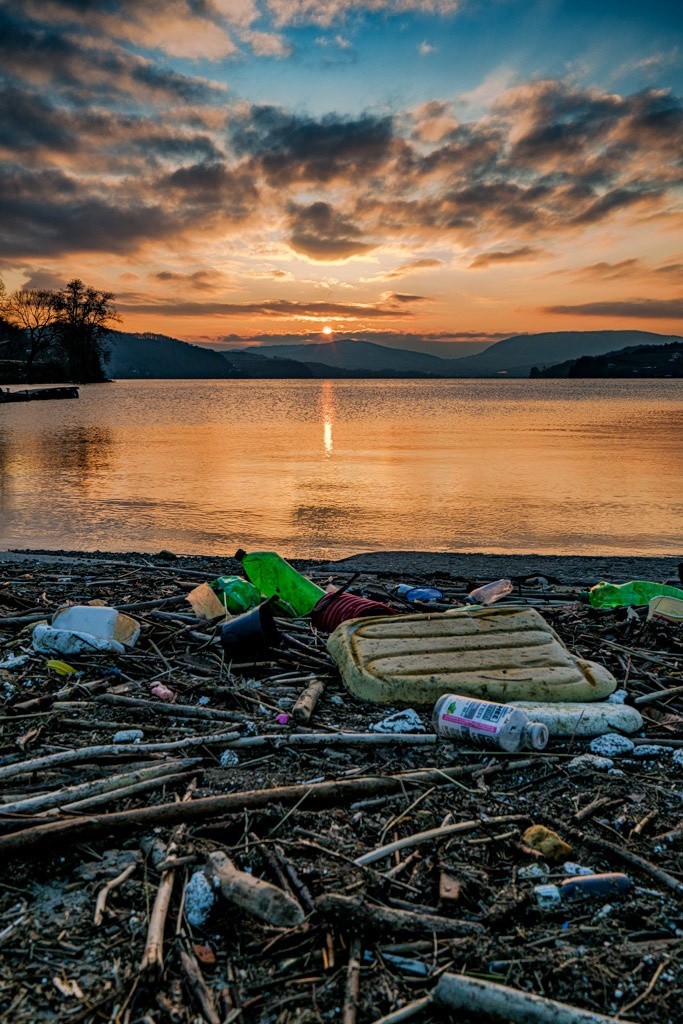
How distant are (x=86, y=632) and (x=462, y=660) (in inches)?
105

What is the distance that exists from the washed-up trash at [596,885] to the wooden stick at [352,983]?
0.79m

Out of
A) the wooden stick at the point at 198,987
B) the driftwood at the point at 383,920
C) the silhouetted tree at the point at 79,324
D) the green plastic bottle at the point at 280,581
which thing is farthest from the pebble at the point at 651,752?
the silhouetted tree at the point at 79,324

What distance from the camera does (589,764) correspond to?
11.6 ft

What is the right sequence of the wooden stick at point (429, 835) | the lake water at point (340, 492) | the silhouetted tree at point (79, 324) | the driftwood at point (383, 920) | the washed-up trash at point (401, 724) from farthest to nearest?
1. the silhouetted tree at point (79, 324)
2. the lake water at point (340, 492)
3. the washed-up trash at point (401, 724)
4. the wooden stick at point (429, 835)
5. the driftwood at point (383, 920)

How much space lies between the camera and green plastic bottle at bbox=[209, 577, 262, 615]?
616cm

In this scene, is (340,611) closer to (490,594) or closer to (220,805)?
(490,594)

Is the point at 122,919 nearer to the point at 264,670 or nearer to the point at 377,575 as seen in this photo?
the point at 264,670

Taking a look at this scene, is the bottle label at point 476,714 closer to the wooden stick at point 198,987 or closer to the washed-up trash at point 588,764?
the washed-up trash at point 588,764

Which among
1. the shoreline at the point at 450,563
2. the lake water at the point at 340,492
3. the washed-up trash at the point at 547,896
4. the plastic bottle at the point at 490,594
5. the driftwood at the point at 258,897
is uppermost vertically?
the driftwood at the point at 258,897

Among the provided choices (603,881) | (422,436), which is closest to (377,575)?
(603,881)

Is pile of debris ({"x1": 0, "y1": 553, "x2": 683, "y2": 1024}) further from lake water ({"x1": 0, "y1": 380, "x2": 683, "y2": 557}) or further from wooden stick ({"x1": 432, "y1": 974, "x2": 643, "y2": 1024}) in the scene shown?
lake water ({"x1": 0, "y1": 380, "x2": 683, "y2": 557})

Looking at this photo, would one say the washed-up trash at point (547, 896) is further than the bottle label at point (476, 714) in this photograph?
No

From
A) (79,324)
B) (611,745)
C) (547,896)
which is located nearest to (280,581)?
(611,745)

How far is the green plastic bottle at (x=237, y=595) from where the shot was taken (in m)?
6.16
